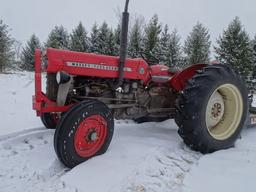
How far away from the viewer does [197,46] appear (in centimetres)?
2630

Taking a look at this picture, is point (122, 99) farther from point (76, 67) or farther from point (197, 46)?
point (197, 46)

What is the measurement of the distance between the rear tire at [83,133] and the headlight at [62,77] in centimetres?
36

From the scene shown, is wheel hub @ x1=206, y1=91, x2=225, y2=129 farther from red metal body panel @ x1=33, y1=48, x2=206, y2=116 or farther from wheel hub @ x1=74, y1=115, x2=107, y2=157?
wheel hub @ x1=74, y1=115, x2=107, y2=157

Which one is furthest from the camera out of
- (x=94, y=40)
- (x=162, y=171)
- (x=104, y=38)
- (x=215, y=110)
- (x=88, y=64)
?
(x=94, y=40)

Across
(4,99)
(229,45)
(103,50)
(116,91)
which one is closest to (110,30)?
(103,50)

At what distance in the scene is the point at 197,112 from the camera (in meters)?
3.63

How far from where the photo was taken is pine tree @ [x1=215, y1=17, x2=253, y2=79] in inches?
915

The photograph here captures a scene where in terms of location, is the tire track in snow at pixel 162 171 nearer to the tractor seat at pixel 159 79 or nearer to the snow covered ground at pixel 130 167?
the snow covered ground at pixel 130 167

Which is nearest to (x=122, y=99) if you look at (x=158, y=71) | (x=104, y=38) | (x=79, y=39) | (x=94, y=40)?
(x=158, y=71)

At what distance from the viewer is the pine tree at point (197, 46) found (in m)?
26.0

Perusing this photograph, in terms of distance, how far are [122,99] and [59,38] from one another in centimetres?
2852

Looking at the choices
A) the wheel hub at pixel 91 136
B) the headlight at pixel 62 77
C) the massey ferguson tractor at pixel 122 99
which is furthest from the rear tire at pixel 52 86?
the wheel hub at pixel 91 136

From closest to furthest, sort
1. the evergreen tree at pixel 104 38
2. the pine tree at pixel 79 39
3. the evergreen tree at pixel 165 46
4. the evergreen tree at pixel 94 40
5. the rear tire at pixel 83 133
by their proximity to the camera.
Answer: the rear tire at pixel 83 133
the evergreen tree at pixel 165 46
the evergreen tree at pixel 104 38
the evergreen tree at pixel 94 40
the pine tree at pixel 79 39

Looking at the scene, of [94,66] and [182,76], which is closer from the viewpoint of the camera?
[94,66]
